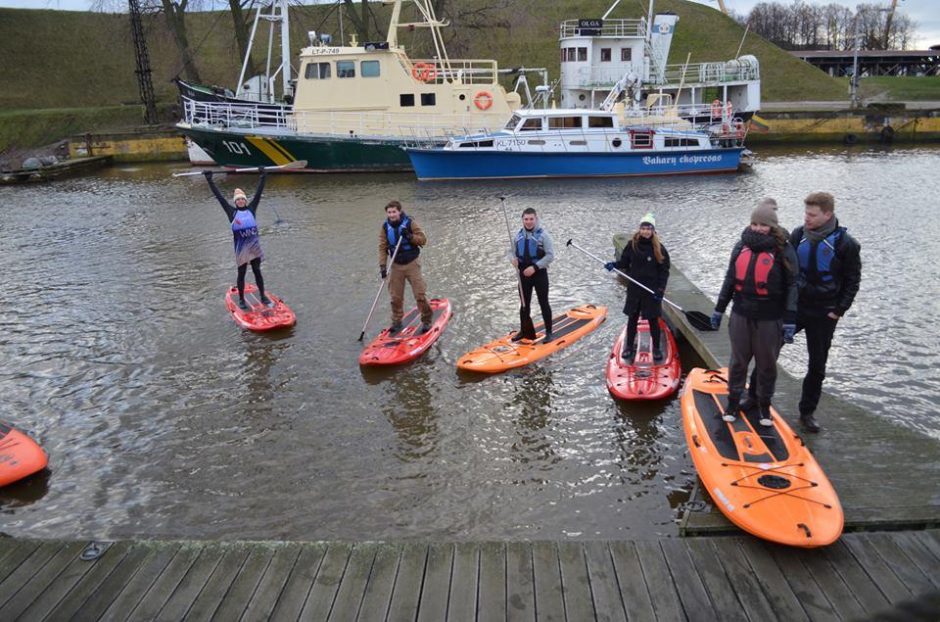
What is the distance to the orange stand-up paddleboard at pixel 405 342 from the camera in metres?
8.73

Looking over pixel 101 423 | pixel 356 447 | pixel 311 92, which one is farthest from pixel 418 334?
pixel 311 92

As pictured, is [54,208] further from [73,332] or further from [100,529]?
[100,529]

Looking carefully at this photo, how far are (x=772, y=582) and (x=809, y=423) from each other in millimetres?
2202

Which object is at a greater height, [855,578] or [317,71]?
[317,71]

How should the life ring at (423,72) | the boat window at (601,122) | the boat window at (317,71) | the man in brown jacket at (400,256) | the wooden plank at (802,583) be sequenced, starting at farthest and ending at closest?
1. the life ring at (423,72)
2. the boat window at (317,71)
3. the boat window at (601,122)
4. the man in brown jacket at (400,256)
5. the wooden plank at (802,583)

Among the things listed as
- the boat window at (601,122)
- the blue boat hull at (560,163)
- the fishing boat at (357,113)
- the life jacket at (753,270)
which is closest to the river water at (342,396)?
the life jacket at (753,270)

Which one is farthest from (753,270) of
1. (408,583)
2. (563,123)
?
(563,123)

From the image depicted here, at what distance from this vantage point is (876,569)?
4.20 m

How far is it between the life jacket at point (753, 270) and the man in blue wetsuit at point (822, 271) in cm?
37

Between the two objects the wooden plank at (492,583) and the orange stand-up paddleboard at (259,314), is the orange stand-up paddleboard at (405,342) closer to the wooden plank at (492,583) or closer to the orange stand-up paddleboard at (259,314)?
the orange stand-up paddleboard at (259,314)

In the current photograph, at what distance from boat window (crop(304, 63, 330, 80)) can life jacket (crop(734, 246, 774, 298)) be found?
25007 mm

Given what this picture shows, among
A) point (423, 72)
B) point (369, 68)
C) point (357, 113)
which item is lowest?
point (357, 113)

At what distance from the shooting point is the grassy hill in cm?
4328

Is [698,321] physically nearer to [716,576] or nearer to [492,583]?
[716,576]
